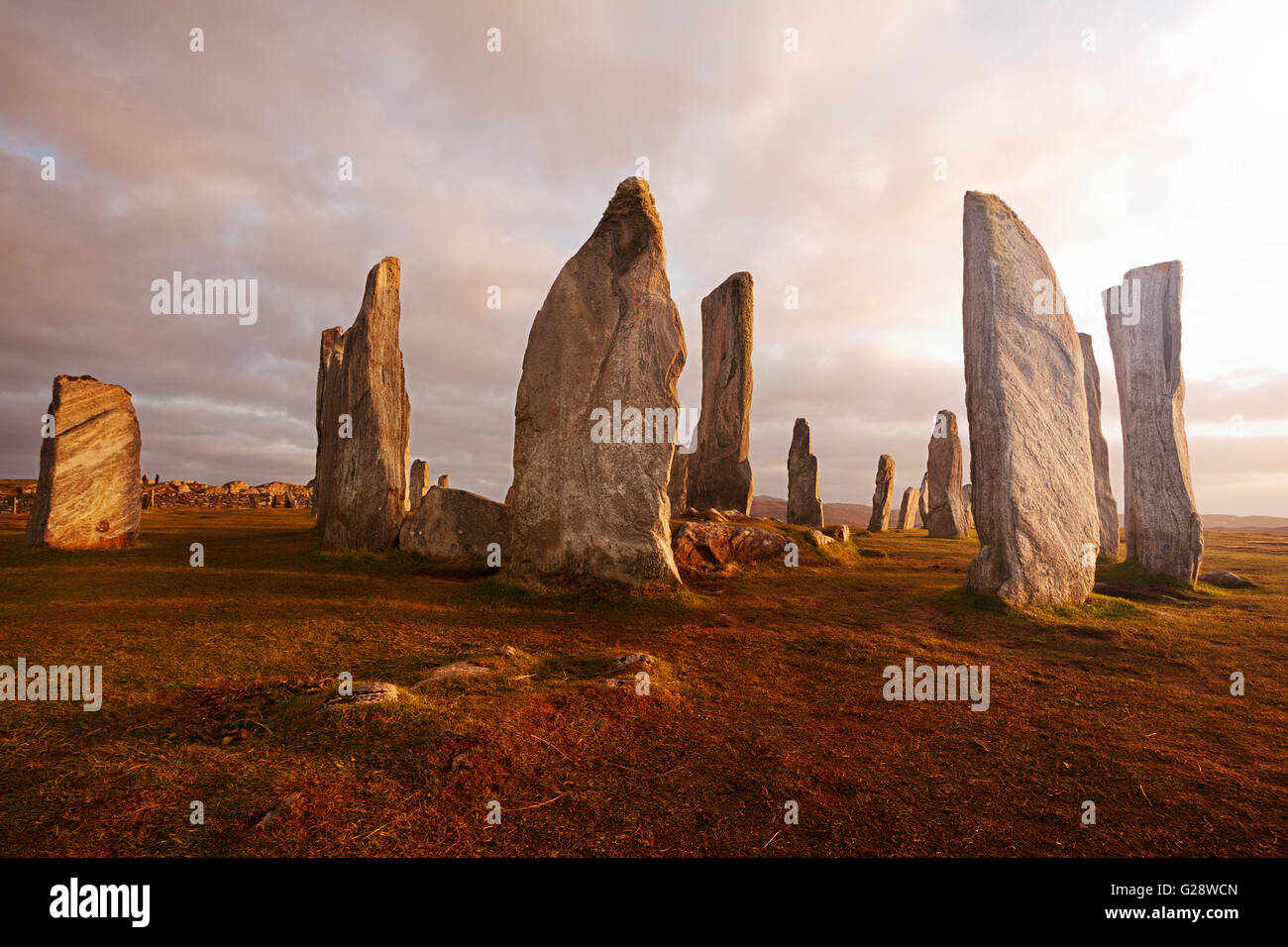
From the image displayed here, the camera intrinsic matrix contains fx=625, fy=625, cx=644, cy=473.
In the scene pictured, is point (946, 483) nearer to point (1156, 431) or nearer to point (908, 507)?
point (908, 507)

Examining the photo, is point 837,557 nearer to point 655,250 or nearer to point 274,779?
point 655,250

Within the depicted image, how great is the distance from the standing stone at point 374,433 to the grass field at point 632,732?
3385 mm

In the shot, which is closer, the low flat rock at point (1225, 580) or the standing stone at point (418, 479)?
the low flat rock at point (1225, 580)

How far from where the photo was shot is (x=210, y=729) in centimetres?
375

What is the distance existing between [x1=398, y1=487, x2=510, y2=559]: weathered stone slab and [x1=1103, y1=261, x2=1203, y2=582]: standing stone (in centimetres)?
1113

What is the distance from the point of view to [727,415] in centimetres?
1644

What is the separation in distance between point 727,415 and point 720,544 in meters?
6.01

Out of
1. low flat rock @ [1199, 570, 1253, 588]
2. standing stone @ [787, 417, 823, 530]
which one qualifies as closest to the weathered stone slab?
standing stone @ [787, 417, 823, 530]

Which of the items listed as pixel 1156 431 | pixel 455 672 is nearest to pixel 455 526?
pixel 455 672

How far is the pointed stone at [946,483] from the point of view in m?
22.3

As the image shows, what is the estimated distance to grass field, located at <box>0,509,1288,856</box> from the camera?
9.29ft
